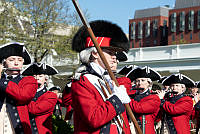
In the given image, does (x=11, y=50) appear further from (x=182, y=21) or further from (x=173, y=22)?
(x=173, y=22)

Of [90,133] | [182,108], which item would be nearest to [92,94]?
[90,133]

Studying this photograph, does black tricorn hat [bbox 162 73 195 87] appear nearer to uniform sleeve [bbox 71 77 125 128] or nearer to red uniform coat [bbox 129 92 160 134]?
red uniform coat [bbox 129 92 160 134]

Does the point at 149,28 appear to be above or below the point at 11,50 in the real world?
above

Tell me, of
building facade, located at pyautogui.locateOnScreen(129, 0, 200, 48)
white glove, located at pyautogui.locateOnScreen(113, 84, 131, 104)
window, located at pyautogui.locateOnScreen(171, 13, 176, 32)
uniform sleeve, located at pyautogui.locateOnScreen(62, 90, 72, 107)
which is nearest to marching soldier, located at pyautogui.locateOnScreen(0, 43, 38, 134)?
uniform sleeve, located at pyautogui.locateOnScreen(62, 90, 72, 107)

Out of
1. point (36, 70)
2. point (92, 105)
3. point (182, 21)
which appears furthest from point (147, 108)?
point (182, 21)

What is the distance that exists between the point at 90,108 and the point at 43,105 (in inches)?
123

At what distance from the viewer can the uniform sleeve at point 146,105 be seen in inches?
272

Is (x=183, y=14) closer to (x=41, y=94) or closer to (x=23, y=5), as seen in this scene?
(x=23, y=5)

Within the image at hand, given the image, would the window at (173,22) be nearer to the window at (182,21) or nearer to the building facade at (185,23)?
the building facade at (185,23)

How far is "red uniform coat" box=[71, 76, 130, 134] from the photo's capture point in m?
3.74

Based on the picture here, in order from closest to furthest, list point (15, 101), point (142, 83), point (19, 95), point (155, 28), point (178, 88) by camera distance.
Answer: point (19, 95)
point (15, 101)
point (142, 83)
point (178, 88)
point (155, 28)

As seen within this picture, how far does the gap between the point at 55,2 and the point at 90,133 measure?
69.1 ft

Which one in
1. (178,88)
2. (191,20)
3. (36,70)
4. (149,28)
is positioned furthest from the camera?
(149,28)

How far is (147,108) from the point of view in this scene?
7.09 metres
